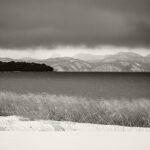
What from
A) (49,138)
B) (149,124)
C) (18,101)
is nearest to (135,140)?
(49,138)

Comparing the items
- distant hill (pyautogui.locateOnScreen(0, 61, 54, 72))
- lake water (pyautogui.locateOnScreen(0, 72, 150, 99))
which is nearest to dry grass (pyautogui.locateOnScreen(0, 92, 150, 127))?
lake water (pyautogui.locateOnScreen(0, 72, 150, 99))

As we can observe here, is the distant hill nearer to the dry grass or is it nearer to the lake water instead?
the lake water

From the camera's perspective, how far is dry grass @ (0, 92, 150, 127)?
8078 mm

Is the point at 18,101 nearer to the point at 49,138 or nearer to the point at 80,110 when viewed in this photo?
the point at 80,110

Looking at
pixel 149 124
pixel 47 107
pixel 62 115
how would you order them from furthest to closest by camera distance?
1. pixel 47 107
2. pixel 62 115
3. pixel 149 124

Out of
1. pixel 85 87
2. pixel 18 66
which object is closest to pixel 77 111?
pixel 85 87

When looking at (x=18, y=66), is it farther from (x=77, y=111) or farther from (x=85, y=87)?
(x=77, y=111)

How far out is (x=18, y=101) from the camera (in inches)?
425

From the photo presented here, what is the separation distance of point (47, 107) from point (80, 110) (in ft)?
4.62

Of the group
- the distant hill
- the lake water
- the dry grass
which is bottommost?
the lake water

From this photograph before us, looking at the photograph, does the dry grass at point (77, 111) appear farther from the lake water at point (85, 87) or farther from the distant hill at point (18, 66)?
the distant hill at point (18, 66)

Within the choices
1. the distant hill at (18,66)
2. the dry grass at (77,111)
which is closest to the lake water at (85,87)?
the dry grass at (77,111)

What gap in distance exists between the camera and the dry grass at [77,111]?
318 inches

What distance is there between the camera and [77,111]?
28.8ft
